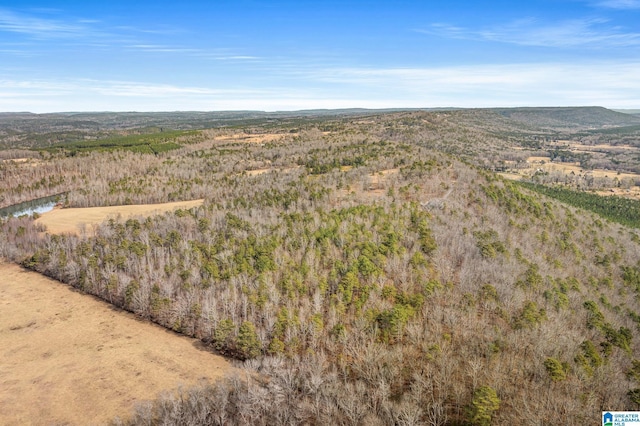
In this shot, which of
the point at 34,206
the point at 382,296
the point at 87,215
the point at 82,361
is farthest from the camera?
the point at 34,206

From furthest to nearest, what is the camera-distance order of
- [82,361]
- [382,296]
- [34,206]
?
[34,206], [382,296], [82,361]

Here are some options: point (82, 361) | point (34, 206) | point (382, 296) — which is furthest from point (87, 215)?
point (382, 296)

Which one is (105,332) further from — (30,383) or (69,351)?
(30,383)

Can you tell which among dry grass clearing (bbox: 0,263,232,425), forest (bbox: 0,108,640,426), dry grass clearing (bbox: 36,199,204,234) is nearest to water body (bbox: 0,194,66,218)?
dry grass clearing (bbox: 36,199,204,234)

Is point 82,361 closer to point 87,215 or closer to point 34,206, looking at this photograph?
point 87,215

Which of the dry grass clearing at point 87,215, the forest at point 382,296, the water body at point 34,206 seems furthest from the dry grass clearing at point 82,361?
the water body at point 34,206

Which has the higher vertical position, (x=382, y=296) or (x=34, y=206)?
(x=382, y=296)

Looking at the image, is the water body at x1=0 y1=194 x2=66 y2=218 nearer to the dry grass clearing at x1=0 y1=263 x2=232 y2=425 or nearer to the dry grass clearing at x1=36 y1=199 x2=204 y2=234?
the dry grass clearing at x1=36 y1=199 x2=204 y2=234
